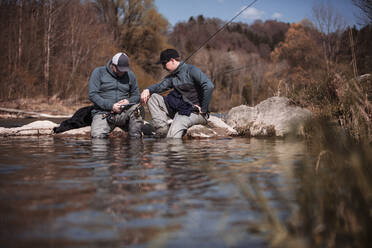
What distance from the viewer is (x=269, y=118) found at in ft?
29.4

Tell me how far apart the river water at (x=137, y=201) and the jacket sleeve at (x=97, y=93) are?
3339 millimetres

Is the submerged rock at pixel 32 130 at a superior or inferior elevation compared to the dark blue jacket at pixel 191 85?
inferior

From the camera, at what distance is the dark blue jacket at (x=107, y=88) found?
7.86 meters

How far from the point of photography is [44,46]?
2683cm

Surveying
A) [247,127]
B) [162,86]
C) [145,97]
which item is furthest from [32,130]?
[247,127]

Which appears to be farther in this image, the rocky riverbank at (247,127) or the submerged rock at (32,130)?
the submerged rock at (32,130)

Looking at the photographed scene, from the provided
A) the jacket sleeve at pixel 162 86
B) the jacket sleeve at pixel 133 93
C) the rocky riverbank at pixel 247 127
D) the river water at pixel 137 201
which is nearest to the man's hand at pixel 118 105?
the jacket sleeve at pixel 133 93

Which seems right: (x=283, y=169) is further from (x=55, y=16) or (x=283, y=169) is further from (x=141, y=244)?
(x=55, y=16)

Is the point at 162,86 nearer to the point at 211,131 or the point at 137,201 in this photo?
the point at 211,131

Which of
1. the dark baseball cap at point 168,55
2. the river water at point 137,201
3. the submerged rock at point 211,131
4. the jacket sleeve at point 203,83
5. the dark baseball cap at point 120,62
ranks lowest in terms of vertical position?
the river water at point 137,201

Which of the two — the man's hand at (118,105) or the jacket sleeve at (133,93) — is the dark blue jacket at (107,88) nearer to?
the jacket sleeve at (133,93)

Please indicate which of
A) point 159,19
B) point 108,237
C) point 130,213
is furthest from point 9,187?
point 159,19

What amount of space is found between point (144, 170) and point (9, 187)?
1254 mm

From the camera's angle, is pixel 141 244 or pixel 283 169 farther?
pixel 283 169
